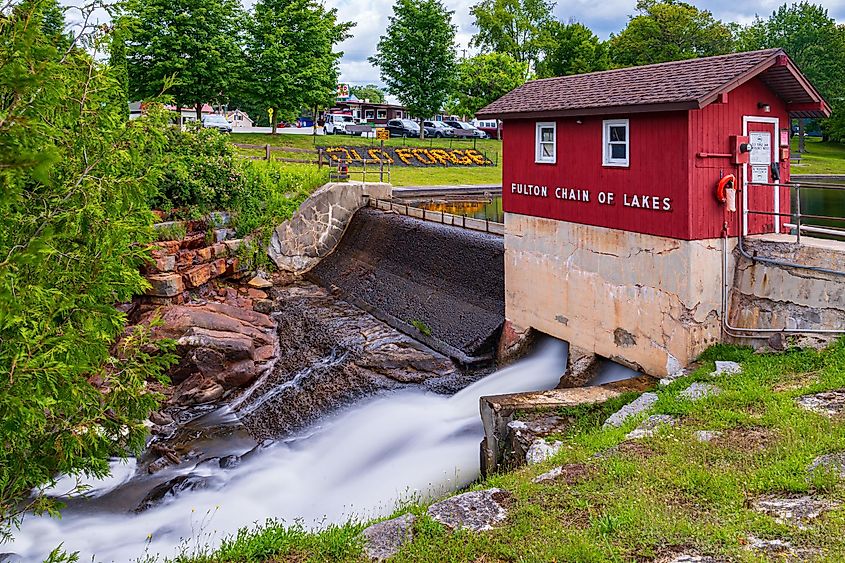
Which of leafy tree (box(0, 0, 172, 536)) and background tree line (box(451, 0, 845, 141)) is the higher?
background tree line (box(451, 0, 845, 141))

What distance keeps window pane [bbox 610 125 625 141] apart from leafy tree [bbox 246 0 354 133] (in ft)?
108

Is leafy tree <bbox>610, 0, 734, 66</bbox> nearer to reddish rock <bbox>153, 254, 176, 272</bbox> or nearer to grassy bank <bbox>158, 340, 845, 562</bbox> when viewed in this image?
reddish rock <bbox>153, 254, 176, 272</bbox>

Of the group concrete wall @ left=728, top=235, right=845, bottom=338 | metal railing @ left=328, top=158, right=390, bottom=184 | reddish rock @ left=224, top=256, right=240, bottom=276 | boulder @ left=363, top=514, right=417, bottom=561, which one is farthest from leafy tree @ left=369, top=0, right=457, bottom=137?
boulder @ left=363, top=514, right=417, bottom=561

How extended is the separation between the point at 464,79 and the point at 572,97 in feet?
150

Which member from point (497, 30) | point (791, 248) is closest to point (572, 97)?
point (791, 248)

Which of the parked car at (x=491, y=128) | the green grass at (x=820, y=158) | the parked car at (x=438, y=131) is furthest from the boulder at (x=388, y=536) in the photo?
the parked car at (x=491, y=128)

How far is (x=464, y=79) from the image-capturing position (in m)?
58.3

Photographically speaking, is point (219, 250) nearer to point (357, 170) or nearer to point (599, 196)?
point (599, 196)

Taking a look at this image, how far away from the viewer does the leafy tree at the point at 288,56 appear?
43500 millimetres

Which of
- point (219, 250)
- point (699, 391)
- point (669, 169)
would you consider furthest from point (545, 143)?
point (219, 250)

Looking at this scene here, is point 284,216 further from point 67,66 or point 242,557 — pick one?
point 242,557

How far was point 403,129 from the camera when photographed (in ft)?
192

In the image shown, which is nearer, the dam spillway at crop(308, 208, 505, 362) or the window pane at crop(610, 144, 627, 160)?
the window pane at crop(610, 144, 627, 160)

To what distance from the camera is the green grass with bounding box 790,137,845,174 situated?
44250 millimetres
